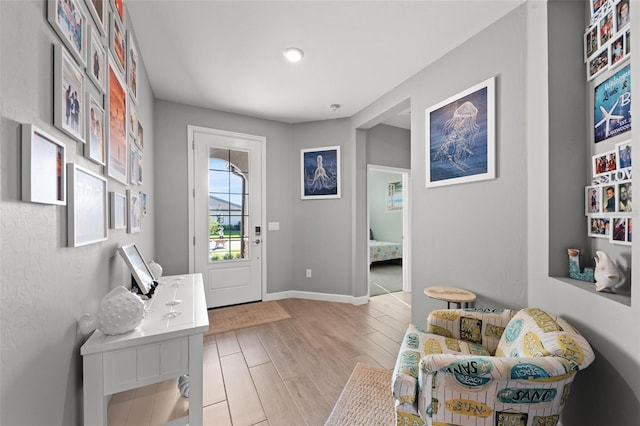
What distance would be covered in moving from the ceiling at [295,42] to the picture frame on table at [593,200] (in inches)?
51.5

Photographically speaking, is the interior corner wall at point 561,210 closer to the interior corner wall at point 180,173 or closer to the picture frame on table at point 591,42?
the picture frame on table at point 591,42

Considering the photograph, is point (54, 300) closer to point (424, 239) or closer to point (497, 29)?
point (424, 239)

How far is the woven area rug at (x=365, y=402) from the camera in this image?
1.53m

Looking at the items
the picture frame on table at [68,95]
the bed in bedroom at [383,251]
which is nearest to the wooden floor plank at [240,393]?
the picture frame on table at [68,95]

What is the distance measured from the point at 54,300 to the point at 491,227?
238 cm

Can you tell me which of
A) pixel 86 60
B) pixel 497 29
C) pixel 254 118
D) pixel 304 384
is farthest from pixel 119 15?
pixel 304 384

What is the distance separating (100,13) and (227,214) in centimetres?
249

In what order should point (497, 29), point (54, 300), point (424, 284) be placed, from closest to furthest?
point (54, 300), point (497, 29), point (424, 284)

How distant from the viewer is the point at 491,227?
191cm

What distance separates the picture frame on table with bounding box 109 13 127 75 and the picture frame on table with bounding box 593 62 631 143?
2553 mm

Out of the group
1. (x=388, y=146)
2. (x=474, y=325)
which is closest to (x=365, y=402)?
(x=474, y=325)

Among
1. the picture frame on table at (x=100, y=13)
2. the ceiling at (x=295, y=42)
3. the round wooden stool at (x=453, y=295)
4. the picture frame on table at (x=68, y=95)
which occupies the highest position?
the ceiling at (x=295, y=42)

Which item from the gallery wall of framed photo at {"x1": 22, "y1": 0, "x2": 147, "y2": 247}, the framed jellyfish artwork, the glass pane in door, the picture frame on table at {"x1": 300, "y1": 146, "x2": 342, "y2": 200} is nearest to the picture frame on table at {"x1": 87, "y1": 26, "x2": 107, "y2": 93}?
the gallery wall of framed photo at {"x1": 22, "y1": 0, "x2": 147, "y2": 247}

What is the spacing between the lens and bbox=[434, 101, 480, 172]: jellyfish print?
2.05 meters
